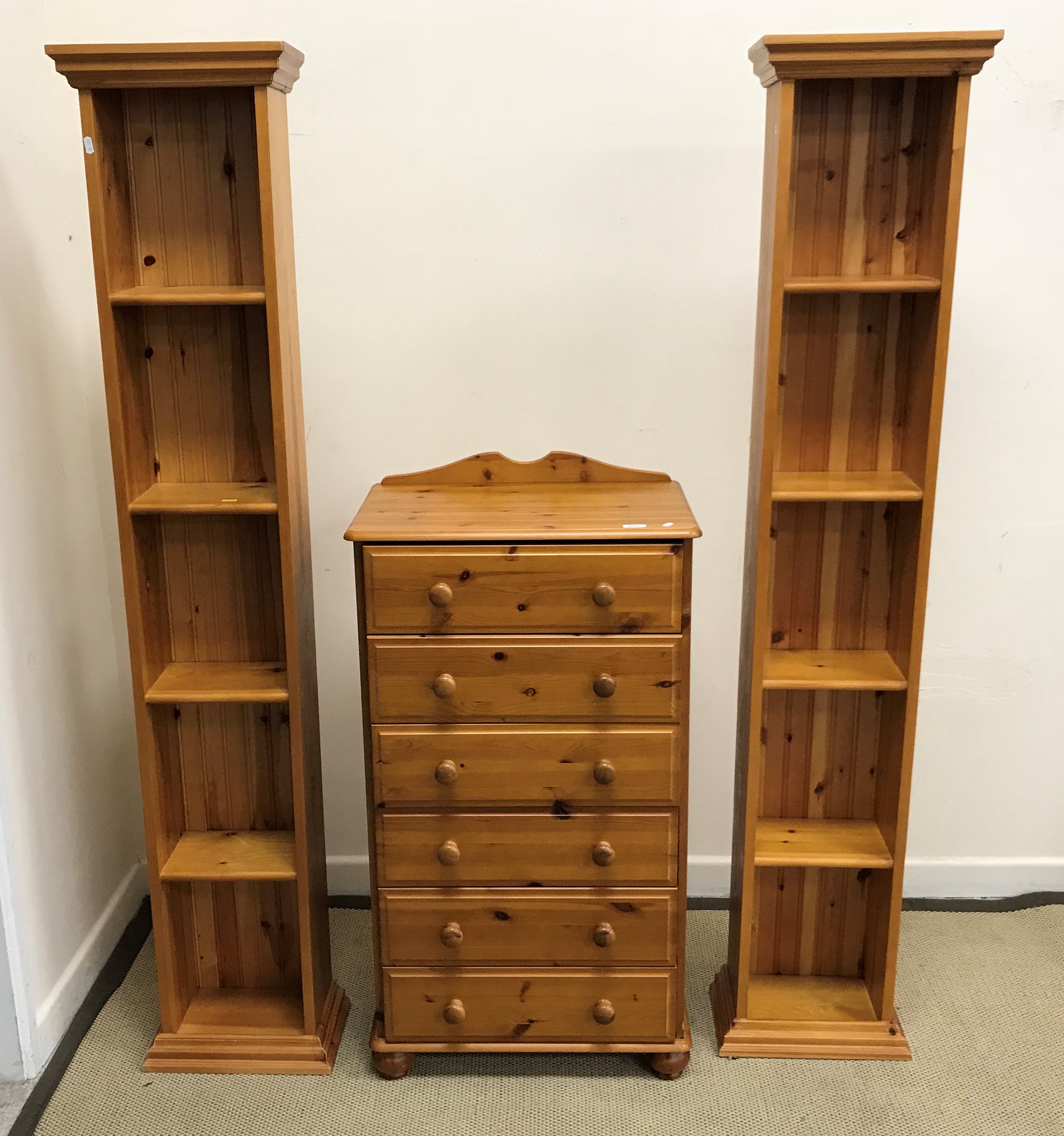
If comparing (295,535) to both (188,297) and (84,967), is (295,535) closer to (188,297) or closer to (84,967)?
(188,297)

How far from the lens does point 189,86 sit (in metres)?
1.73

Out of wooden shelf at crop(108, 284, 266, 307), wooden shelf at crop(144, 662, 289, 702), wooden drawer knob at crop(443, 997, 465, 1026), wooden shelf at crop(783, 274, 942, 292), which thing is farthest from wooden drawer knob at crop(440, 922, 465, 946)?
wooden shelf at crop(783, 274, 942, 292)

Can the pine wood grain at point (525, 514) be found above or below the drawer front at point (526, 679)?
above

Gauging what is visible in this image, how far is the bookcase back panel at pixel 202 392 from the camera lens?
1946 mm

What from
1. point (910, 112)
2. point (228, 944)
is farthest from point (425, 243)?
point (228, 944)

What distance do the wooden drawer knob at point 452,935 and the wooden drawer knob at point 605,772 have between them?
1.25ft

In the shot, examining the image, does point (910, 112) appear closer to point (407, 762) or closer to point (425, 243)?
point (425, 243)

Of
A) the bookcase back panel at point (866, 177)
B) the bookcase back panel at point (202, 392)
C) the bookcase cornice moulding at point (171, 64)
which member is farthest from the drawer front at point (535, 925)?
the bookcase cornice moulding at point (171, 64)

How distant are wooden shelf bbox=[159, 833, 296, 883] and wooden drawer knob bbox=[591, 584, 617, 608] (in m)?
0.76

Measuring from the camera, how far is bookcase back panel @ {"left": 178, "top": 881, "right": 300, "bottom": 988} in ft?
7.20

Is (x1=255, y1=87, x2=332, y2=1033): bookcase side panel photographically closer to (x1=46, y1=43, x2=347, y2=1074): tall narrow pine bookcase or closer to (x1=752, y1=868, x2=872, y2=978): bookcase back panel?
Answer: (x1=46, y1=43, x2=347, y2=1074): tall narrow pine bookcase

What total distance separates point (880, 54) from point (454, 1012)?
175cm

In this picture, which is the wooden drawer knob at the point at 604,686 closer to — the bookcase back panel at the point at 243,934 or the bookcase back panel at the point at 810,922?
the bookcase back panel at the point at 810,922

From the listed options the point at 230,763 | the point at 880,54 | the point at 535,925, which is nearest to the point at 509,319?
the point at 880,54
